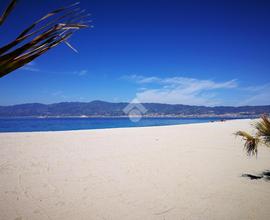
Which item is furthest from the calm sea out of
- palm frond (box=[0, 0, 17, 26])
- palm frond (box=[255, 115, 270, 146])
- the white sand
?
palm frond (box=[0, 0, 17, 26])

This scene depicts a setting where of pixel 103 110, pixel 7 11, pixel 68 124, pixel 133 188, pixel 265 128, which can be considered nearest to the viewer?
pixel 7 11

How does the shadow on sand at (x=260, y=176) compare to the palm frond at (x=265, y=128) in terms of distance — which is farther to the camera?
the shadow on sand at (x=260, y=176)

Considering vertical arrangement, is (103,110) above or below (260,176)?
above

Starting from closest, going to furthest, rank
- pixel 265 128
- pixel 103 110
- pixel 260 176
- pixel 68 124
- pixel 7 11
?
1. pixel 7 11
2. pixel 265 128
3. pixel 260 176
4. pixel 68 124
5. pixel 103 110

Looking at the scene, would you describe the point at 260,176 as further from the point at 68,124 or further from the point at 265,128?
the point at 68,124

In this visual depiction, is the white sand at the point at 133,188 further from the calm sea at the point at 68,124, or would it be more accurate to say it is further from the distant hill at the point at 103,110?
the distant hill at the point at 103,110

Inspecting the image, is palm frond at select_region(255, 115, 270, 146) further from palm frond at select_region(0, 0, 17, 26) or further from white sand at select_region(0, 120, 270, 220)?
palm frond at select_region(0, 0, 17, 26)

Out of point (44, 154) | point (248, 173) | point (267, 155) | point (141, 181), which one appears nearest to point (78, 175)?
→ point (141, 181)

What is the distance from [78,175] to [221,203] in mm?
3811

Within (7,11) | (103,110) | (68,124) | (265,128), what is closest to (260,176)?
(265,128)

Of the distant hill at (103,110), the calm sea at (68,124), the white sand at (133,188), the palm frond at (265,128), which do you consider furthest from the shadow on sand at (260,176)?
the distant hill at (103,110)

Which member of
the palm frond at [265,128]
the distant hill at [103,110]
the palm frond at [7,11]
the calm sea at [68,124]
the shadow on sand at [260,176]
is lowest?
the calm sea at [68,124]

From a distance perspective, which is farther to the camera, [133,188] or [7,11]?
[133,188]

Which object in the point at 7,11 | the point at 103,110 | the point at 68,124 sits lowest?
the point at 68,124
